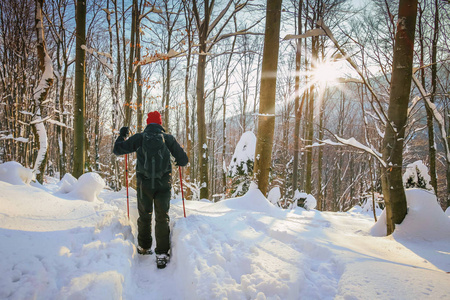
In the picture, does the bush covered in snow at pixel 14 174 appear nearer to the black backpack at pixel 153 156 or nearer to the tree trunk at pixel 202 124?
the black backpack at pixel 153 156

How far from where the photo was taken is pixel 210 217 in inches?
155

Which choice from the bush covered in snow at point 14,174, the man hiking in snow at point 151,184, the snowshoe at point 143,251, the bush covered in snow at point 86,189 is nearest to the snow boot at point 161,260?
the man hiking in snow at point 151,184

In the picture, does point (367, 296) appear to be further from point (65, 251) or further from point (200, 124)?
point (200, 124)

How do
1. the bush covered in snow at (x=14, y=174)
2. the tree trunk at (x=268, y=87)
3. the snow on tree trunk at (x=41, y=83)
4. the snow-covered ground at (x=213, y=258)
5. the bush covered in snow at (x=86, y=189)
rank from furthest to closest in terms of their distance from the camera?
the snow on tree trunk at (x=41, y=83) → the tree trunk at (x=268, y=87) → the bush covered in snow at (x=86, y=189) → the bush covered in snow at (x=14, y=174) → the snow-covered ground at (x=213, y=258)

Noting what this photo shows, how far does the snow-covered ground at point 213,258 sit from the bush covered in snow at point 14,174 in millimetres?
78

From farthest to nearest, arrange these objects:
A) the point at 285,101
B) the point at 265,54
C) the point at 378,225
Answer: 1. the point at 285,101
2. the point at 265,54
3. the point at 378,225

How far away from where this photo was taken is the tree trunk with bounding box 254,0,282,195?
16.0 ft

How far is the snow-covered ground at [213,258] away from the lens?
1685mm

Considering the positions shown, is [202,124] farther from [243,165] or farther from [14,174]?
[14,174]

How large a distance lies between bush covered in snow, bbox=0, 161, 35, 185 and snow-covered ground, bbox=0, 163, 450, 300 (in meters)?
0.08

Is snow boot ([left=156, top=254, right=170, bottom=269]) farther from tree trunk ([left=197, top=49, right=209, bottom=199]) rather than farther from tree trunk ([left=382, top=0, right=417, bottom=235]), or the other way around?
tree trunk ([left=197, top=49, right=209, bottom=199])

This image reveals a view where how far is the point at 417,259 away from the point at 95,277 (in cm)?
346

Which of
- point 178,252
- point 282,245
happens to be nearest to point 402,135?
point 282,245

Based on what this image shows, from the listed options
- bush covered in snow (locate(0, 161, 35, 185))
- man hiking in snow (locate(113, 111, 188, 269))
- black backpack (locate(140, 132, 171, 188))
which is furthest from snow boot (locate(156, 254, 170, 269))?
bush covered in snow (locate(0, 161, 35, 185))
